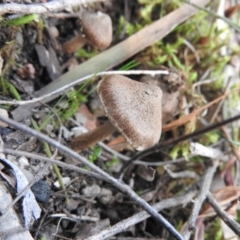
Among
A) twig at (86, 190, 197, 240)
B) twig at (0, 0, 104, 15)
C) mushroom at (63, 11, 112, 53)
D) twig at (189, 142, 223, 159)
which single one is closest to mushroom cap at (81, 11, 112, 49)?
mushroom at (63, 11, 112, 53)

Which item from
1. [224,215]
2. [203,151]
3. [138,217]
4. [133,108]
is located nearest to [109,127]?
[133,108]

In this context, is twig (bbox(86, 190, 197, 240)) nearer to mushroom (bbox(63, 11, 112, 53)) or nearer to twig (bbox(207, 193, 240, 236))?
twig (bbox(207, 193, 240, 236))

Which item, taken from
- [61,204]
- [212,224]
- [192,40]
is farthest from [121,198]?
[192,40]

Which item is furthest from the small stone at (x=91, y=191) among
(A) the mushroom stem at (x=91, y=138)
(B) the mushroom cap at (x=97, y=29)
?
(B) the mushroom cap at (x=97, y=29)

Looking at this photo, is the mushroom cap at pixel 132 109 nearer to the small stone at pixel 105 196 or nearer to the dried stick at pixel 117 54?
the dried stick at pixel 117 54

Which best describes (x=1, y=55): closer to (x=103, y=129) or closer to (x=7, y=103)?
(x=7, y=103)
